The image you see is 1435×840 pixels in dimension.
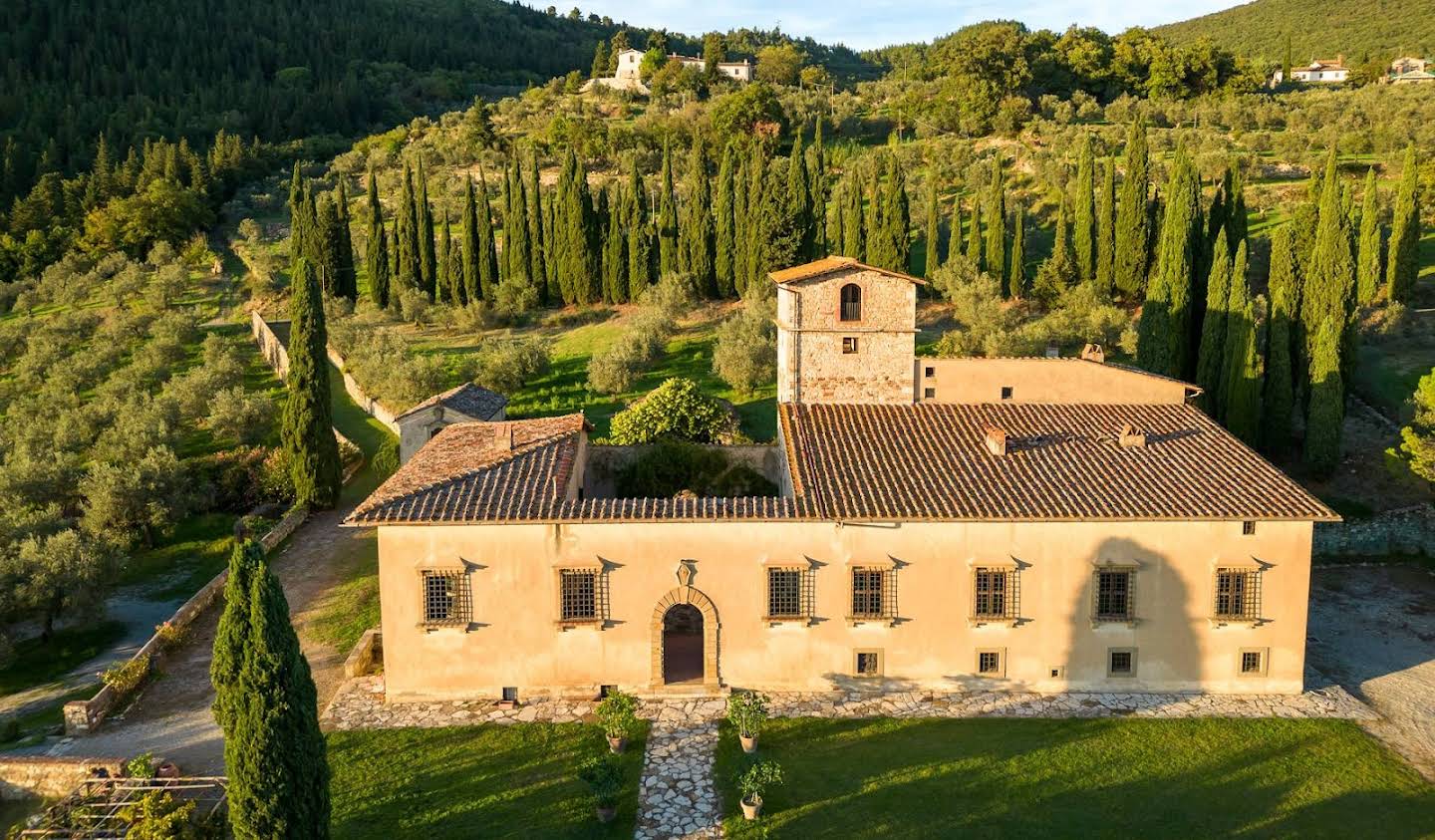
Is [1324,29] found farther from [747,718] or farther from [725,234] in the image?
[747,718]

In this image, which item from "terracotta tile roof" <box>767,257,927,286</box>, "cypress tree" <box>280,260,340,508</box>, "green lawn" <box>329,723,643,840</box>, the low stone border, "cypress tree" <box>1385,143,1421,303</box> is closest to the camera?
"green lawn" <box>329,723,643,840</box>

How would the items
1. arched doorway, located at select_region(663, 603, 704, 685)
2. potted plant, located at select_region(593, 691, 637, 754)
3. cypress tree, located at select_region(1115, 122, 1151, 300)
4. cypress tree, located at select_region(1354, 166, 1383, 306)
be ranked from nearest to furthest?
1. potted plant, located at select_region(593, 691, 637, 754)
2. arched doorway, located at select_region(663, 603, 704, 685)
3. cypress tree, located at select_region(1354, 166, 1383, 306)
4. cypress tree, located at select_region(1115, 122, 1151, 300)

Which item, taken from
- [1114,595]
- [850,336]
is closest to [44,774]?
[850,336]

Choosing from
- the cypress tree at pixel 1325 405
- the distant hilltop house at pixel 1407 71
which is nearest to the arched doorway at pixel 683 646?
the cypress tree at pixel 1325 405

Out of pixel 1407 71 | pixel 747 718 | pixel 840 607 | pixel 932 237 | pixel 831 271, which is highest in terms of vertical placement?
pixel 1407 71

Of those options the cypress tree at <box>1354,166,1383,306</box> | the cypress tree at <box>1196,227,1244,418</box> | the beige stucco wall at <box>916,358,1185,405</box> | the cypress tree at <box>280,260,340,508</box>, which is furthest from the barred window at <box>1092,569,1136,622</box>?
the cypress tree at <box>1354,166,1383,306</box>

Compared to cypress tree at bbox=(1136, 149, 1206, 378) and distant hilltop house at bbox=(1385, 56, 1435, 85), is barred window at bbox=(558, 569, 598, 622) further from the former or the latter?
distant hilltop house at bbox=(1385, 56, 1435, 85)

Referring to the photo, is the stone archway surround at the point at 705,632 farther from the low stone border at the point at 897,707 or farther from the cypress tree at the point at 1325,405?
the cypress tree at the point at 1325,405
